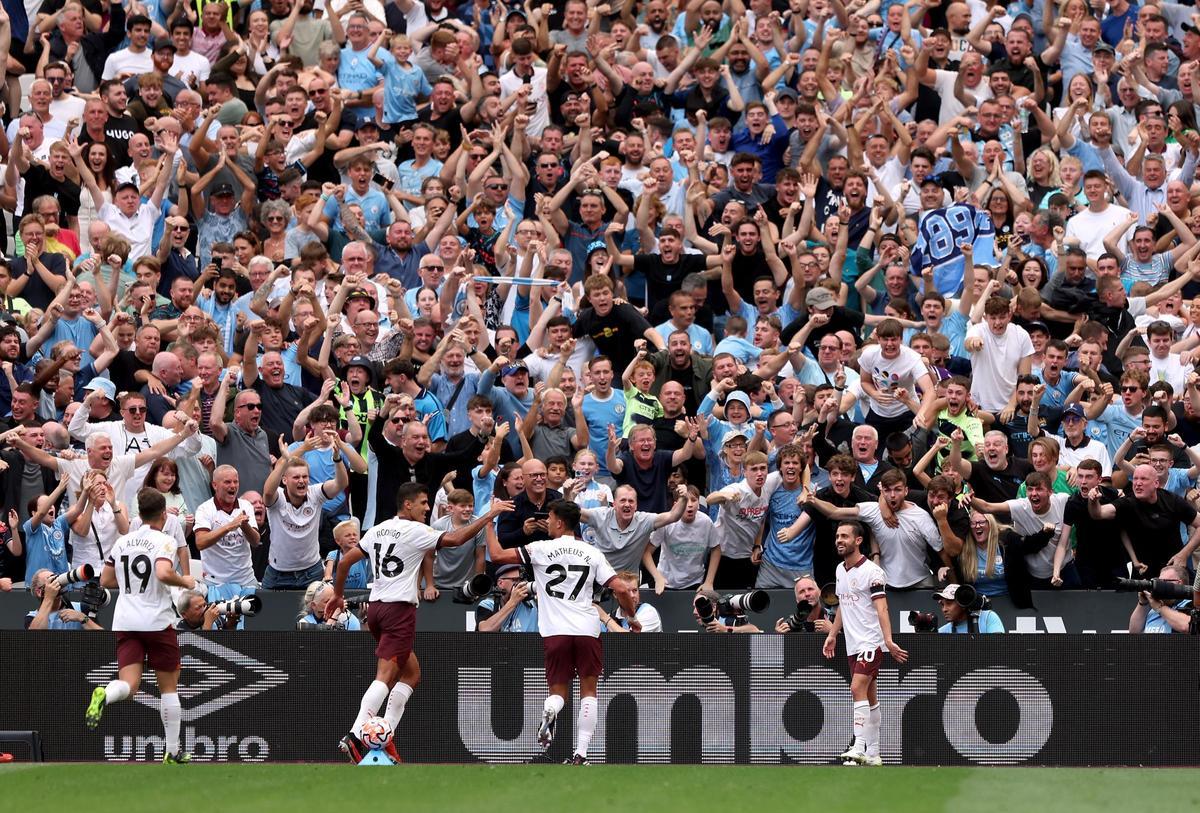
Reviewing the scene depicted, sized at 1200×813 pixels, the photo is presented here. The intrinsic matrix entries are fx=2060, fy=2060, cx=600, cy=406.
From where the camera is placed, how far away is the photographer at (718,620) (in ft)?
59.1

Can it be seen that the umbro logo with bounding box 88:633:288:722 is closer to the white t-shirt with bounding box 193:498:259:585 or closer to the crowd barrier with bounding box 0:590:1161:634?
the crowd barrier with bounding box 0:590:1161:634

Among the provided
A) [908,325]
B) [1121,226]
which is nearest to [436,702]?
[908,325]

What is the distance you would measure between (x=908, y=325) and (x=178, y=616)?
8439mm

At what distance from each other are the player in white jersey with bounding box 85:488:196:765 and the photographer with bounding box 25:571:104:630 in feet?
4.97

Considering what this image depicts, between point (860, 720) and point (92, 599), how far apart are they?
6.54 meters

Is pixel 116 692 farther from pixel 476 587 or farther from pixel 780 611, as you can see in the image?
pixel 780 611

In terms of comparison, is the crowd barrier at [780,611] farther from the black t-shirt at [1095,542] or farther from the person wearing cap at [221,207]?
the person wearing cap at [221,207]

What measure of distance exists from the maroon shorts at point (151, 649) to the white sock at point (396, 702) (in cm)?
186

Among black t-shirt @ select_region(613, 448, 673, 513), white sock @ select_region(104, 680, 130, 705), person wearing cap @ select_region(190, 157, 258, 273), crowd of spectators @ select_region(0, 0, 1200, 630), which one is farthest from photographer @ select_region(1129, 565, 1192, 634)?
person wearing cap @ select_region(190, 157, 258, 273)

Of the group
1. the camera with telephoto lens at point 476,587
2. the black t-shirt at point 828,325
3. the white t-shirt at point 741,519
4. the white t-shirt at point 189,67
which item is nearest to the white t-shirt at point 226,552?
the camera with telephoto lens at point 476,587

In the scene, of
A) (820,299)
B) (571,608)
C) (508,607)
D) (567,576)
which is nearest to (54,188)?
(508,607)

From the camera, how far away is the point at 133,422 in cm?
1927

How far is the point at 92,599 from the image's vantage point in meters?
17.5

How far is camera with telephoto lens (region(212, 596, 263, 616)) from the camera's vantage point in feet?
56.9
